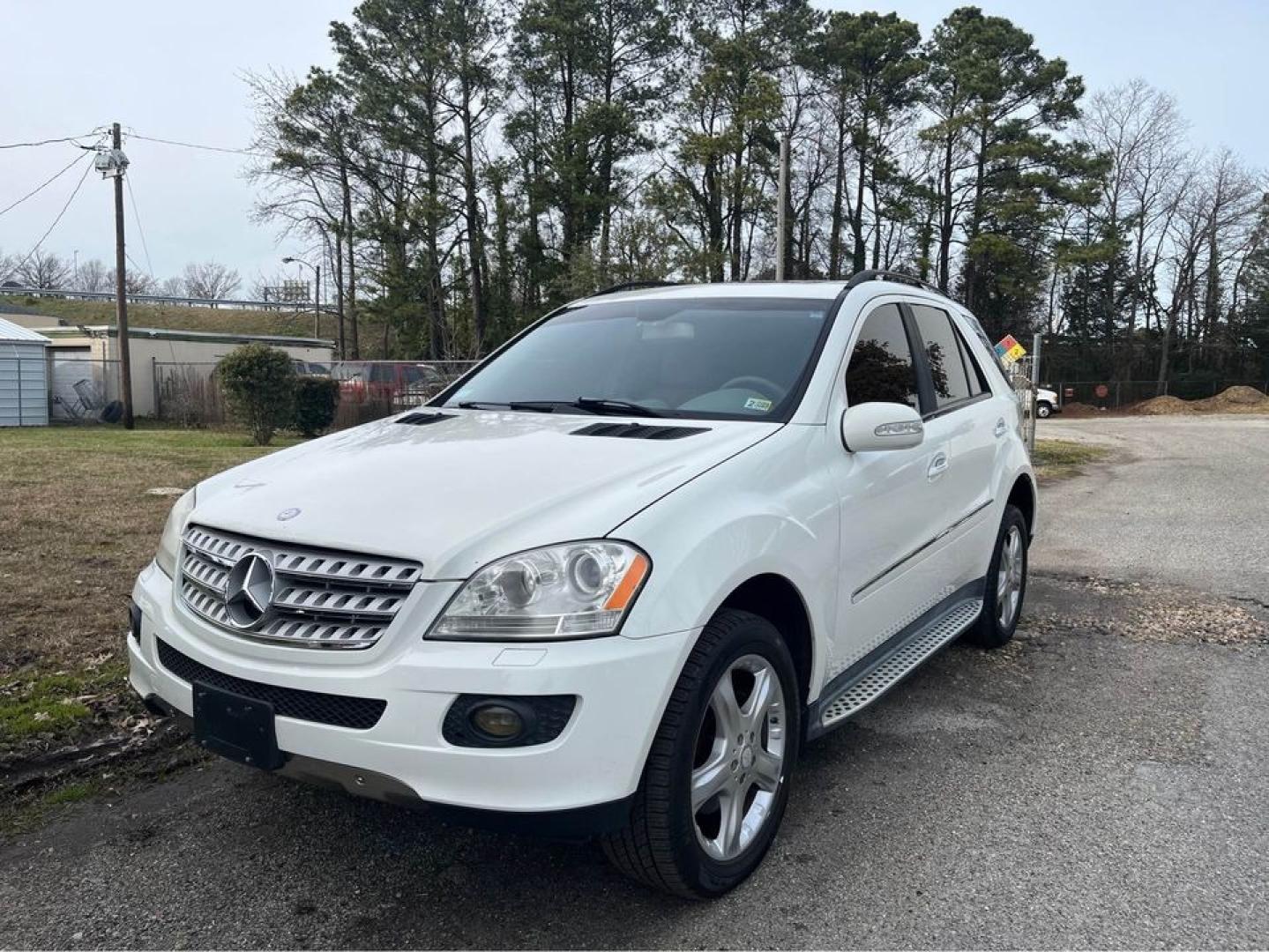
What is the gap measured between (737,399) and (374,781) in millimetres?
1788

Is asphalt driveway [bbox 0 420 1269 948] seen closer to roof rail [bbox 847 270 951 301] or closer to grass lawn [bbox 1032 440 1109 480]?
roof rail [bbox 847 270 951 301]

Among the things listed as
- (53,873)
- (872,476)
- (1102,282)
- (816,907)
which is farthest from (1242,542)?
(1102,282)

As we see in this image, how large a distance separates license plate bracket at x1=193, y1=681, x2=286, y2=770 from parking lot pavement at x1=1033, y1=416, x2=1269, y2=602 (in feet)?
21.0

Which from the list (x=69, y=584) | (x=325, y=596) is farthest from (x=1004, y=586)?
(x=69, y=584)

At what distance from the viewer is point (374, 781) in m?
2.36

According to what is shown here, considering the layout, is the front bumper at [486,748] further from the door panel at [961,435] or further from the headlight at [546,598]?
the door panel at [961,435]

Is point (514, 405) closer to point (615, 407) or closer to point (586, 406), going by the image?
point (586, 406)

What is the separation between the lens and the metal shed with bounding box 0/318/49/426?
26.2 meters

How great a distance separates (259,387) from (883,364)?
617 inches

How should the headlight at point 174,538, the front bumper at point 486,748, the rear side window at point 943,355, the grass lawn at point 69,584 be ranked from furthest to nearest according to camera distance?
the rear side window at point 943,355, the grass lawn at point 69,584, the headlight at point 174,538, the front bumper at point 486,748

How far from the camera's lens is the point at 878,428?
10.7ft

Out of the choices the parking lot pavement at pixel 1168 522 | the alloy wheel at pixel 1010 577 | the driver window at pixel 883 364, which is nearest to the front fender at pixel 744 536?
the driver window at pixel 883 364

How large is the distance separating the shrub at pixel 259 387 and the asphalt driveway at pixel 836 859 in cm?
1496

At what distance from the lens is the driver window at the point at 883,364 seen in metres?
3.69
